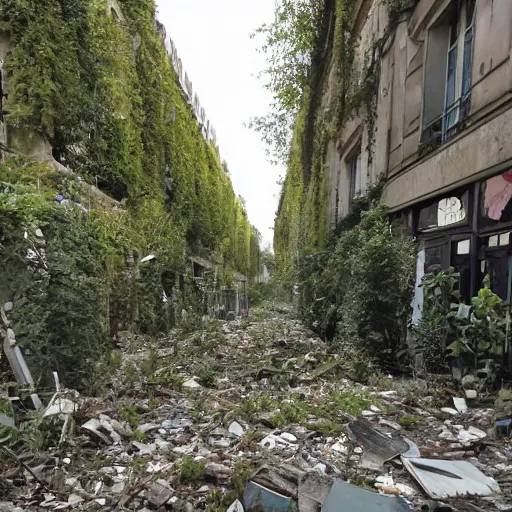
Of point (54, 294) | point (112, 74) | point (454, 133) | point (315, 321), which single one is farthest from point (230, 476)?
point (112, 74)

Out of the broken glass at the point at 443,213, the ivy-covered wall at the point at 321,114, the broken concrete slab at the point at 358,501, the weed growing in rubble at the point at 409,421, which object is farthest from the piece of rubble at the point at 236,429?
the ivy-covered wall at the point at 321,114

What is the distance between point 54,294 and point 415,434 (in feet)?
12.0

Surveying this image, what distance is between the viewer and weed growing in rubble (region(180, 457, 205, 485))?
2.51 meters

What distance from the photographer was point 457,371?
4.28 m

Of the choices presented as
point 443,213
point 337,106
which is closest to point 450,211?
point 443,213

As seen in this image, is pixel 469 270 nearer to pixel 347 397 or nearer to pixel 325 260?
pixel 347 397

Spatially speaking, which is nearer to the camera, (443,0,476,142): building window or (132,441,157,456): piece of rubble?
(132,441,157,456): piece of rubble

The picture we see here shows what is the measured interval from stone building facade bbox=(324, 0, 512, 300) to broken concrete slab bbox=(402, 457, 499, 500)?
83.7 inches

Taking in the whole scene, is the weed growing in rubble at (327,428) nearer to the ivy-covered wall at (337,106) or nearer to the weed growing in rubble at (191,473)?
the weed growing in rubble at (191,473)

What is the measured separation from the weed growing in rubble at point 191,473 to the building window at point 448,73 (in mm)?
4793

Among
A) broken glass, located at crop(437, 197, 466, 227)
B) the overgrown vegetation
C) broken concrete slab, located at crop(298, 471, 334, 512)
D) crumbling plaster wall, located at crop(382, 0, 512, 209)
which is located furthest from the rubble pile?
crumbling plaster wall, located at crop(382, 0, 512, 209)

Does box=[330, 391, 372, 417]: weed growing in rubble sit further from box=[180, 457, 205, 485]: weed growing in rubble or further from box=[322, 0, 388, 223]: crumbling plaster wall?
box=[322, 0, 388, 223]: crumbling plaster wall

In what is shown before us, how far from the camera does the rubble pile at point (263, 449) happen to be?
2.33 m

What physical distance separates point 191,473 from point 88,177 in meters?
6.30
